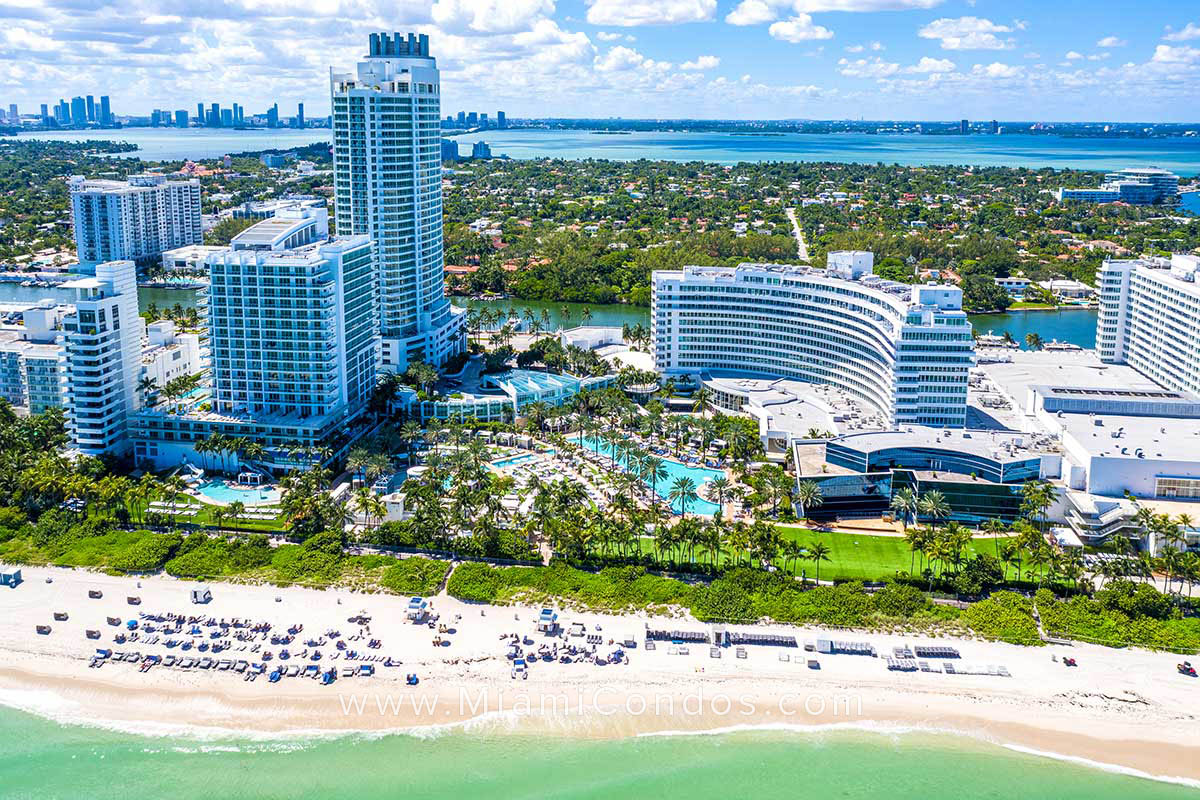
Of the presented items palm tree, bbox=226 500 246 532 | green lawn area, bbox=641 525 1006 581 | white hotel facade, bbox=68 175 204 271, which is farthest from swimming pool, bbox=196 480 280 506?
white hotel facade, bbox=68 175 204 271

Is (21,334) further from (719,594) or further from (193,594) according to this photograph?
(719,594)

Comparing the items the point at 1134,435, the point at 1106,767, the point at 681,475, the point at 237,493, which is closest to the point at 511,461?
the point at 681,475

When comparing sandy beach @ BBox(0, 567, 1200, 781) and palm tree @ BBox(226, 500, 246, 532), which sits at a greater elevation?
palm tree @ BBox(226, 500, 246, 532)

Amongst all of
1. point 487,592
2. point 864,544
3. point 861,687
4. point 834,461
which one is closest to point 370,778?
point 487,592

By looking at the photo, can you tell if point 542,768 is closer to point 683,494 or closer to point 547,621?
point 547,621

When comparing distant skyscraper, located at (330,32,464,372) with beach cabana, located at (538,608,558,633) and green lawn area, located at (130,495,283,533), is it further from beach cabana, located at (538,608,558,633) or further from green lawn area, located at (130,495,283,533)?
beach cabana, located at (538,608,558,633)

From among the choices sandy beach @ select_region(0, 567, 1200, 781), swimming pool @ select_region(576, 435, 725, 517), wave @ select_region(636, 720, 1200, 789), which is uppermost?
swimming pool @ select_region(576, 435, 725, 517)

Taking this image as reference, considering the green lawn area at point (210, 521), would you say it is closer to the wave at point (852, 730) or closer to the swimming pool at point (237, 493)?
the swimming pool at point (237, 493)
